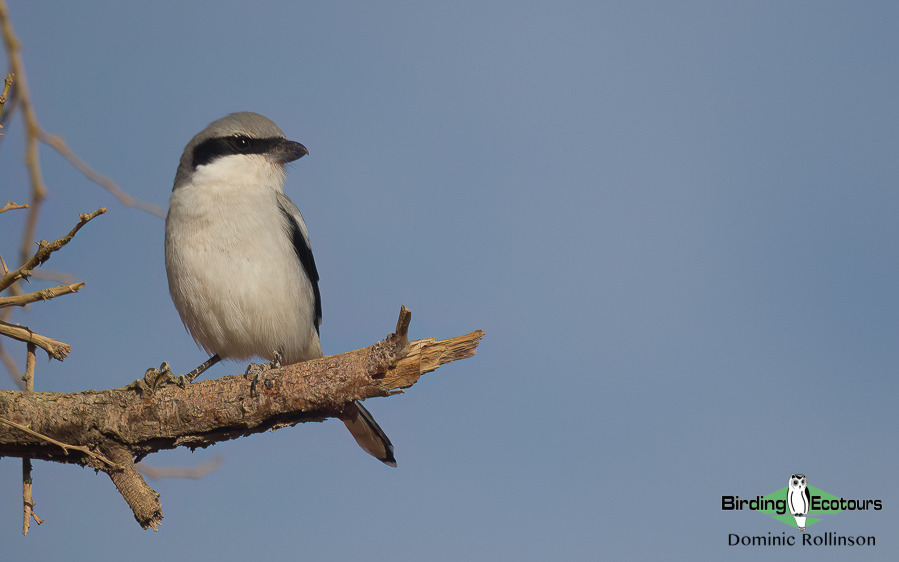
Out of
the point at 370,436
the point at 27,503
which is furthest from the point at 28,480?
the point at 370,436

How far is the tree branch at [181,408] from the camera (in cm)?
381

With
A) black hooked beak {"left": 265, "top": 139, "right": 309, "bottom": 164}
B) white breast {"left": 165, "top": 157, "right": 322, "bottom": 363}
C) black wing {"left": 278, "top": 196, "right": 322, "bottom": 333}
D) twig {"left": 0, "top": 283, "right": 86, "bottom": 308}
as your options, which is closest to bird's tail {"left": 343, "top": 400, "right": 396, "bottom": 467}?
white breast {"left": 165, "top": 157, "right": 322, "bottom": 363}

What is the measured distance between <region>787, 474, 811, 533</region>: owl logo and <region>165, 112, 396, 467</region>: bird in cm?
299

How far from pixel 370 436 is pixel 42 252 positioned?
240cm

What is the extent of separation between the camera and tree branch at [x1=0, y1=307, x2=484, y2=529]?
3811 mm

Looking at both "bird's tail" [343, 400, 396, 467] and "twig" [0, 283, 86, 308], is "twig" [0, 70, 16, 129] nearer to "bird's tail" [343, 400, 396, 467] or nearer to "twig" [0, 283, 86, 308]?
"twig" [0, 283, 86, 308]

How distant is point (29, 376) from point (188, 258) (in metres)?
1.24

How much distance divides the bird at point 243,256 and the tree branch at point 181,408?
0.38 meters

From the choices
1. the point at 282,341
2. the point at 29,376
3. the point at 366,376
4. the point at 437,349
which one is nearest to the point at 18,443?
the point at 29,376

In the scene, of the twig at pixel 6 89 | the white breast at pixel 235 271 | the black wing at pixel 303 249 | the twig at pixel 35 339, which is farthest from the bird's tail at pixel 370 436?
the twig at pixel 6 89

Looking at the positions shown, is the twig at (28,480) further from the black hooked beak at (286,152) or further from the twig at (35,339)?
the black hooked beak at (286,152)

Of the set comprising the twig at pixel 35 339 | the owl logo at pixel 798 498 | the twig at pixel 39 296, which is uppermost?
the twig at pixel 39 296

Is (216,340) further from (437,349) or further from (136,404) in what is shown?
(437,349)

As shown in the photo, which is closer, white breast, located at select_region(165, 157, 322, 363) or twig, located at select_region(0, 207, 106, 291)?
twig, located at select_region(0, 207, 106, 291)
